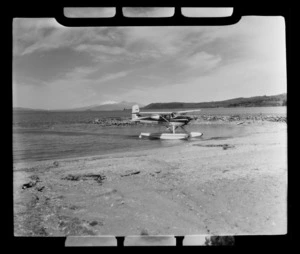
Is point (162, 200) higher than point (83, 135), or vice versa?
point (83, 135)

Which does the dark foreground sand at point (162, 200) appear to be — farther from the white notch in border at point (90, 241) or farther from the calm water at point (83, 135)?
the calm water at point (83, 135)

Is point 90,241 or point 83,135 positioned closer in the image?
point 90,241

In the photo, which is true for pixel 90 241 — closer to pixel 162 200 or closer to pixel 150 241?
pixel 150 241

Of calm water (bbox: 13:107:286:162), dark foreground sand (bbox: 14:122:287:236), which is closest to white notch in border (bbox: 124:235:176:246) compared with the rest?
dark foreground sand (bbox: 14:122:287:236)

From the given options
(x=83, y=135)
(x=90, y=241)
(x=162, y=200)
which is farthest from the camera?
(x=83, y=135)

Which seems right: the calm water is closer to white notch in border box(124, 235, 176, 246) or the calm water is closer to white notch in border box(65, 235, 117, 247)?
white notch in border box(124, 235, 176, 246)

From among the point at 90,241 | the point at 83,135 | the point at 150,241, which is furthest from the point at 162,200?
the point at 83,135

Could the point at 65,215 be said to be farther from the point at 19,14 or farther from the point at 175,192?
the point at 19,14

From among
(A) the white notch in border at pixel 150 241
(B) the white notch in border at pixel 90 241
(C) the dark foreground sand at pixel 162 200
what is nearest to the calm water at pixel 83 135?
(C) the dark foreground sand at pixel 162 200
